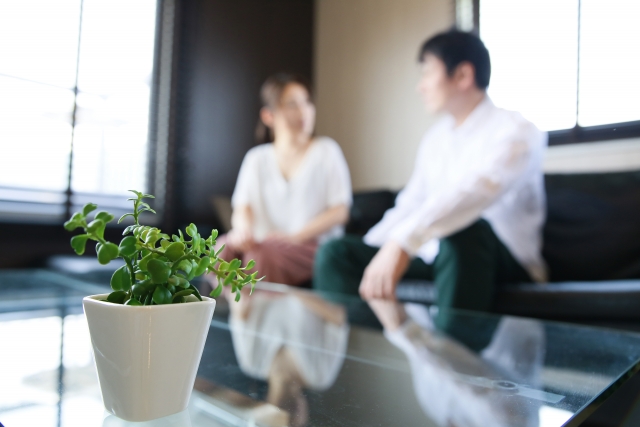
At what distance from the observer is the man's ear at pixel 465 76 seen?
1496mm

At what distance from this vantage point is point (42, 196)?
208 centimetres

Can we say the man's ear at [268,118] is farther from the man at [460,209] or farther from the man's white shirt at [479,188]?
the man's white shirt at [479,188]

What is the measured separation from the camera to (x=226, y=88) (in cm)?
257

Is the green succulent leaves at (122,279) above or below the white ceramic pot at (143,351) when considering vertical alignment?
above

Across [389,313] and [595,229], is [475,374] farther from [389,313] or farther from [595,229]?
[595,229]

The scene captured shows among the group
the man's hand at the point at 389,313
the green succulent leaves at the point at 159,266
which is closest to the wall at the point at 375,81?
the man's hand at the point at 389,313

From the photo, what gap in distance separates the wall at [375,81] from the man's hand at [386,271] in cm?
93

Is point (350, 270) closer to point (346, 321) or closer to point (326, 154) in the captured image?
point (346, 321)

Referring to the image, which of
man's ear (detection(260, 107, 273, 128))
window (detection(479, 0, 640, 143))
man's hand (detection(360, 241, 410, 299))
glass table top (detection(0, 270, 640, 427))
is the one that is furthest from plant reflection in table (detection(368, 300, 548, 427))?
man's ear (detection(260, 107, 273, 128))

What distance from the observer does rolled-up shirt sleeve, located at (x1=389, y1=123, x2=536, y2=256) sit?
1045mm

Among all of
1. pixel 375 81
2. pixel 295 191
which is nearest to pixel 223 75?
pixel 375 81

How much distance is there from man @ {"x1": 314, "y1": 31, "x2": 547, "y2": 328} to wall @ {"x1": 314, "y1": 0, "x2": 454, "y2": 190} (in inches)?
6.1

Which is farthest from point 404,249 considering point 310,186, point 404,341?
point 310,186

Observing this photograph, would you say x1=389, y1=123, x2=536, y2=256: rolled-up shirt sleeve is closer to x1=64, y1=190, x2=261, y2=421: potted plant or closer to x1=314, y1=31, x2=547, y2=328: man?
x1=314, y1=31, x2=547, y2=328: man
